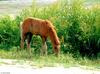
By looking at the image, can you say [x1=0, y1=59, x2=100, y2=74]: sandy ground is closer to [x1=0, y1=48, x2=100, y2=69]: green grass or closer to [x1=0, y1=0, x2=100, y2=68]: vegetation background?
[x1=0, y1=48, x2=100, y2=69]: green grass

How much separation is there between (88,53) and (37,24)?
304 centimetres

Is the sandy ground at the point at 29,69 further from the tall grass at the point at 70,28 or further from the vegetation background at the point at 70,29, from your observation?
the tall grass at the point at 70,28

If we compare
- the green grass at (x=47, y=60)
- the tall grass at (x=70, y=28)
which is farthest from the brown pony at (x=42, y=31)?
the tall grass at (x=70, y=28)

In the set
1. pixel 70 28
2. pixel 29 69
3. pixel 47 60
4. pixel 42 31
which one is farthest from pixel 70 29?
pixel 29 69

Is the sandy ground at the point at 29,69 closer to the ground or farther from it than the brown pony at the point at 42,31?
closer to the ground

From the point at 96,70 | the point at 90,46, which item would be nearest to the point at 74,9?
the point at 90,46

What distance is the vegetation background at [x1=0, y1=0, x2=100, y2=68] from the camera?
1755 cm

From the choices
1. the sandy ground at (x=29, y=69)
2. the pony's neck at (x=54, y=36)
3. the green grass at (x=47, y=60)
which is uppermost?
the pony's neck at (x=54, y=36)

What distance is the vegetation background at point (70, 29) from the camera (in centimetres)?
1755

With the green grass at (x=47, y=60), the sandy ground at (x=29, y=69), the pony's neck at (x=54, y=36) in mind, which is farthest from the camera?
the pony's neck at (x=54, y=36)

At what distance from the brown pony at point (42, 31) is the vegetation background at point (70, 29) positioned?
37.2 inches

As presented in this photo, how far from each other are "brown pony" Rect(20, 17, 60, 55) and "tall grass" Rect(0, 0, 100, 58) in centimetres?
111

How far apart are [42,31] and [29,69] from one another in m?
3.28

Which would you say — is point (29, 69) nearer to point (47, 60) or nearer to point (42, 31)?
point (47, 60)
